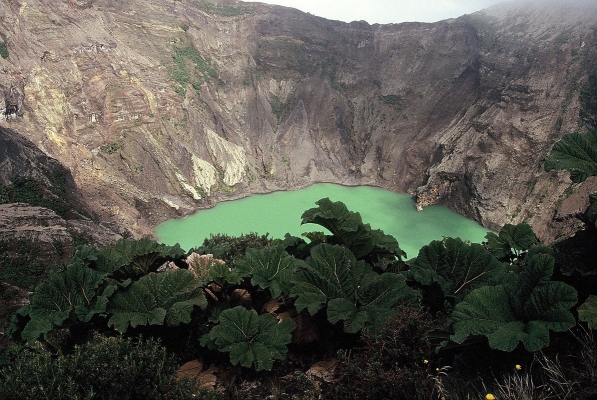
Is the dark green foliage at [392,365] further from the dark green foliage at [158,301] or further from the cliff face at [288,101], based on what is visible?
the cliff face at [288,101]

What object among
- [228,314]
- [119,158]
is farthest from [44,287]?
[119,158]

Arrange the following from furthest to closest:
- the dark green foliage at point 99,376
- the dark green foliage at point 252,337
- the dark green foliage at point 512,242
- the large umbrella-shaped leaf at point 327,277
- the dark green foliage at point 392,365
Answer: the dark green foliage at point 512,242 < the large umbrella-shaped leaf at point 327,277 < the dark green foliage at point 252,337 < the dark green foliage at point 392,365 < the dark green foliage at point 99,376

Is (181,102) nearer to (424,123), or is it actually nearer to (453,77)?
(424,123)

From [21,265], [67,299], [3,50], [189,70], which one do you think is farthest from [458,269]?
[189,70]

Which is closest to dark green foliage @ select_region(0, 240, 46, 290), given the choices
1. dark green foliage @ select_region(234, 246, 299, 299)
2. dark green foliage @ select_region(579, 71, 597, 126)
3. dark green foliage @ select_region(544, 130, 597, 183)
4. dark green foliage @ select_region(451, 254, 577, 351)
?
dark green foliage @ select_region(234, 246, 299, 299)

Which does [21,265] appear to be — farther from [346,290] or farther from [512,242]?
[512,242]

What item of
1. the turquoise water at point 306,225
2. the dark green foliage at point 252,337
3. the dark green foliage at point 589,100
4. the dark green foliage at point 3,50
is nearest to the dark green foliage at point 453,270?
the dark green foliage at point 252,337

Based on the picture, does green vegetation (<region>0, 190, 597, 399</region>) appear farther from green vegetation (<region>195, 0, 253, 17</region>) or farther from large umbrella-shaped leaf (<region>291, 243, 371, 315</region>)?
green vegetation (<region>195, 0, 253, 17</region>)
